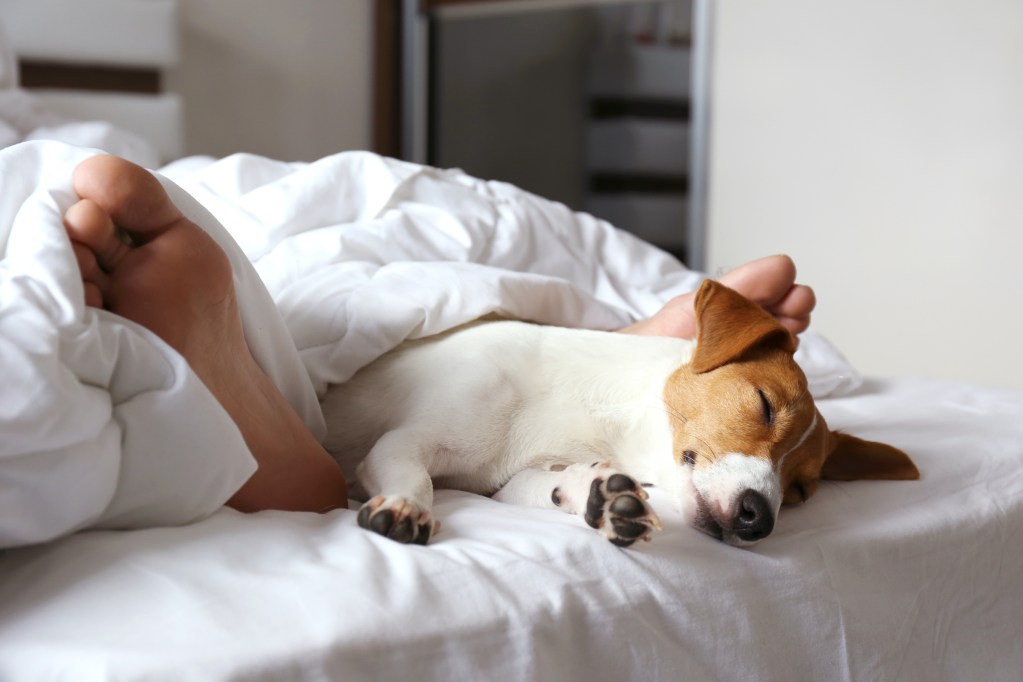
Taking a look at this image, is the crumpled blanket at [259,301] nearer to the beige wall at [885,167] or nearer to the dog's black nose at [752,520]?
the dog's black nose at [752,520]

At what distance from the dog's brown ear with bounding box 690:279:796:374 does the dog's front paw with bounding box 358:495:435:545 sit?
0.41 meters

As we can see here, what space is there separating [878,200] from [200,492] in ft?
9.07

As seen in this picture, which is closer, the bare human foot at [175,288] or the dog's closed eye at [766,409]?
the bare human foot at [175,288]

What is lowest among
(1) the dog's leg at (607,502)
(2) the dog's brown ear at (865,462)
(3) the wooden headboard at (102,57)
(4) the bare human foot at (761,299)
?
(2) the dog's brown ear at (865,462)

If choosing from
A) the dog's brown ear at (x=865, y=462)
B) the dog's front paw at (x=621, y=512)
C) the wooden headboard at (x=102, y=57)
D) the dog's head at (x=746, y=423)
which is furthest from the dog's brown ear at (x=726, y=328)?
the wooden headboard at (x=102, y=57)

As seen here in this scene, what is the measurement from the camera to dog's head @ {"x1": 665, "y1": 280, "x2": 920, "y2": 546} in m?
1.12

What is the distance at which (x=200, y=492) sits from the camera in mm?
933

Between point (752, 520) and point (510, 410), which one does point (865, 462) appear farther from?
point (510, 410)

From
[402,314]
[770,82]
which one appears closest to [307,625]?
[402,314]

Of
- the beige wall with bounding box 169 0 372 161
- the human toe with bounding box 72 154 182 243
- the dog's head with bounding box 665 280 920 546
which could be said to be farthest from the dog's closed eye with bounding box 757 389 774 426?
the beige wall with bounding box 169 0 372 161

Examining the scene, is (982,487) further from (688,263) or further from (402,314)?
(688,263)

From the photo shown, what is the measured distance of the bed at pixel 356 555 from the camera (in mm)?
781

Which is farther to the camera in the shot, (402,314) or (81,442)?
(402,314)

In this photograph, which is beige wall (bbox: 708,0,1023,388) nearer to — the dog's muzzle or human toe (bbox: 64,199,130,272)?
the dog's muzzle
